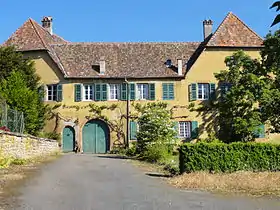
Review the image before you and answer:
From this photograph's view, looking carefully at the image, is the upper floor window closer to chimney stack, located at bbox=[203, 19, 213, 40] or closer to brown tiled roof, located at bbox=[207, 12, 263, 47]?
brown tiled roof, located at bbox=[207, 12, 263, 47]

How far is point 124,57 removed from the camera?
34094 millimetres

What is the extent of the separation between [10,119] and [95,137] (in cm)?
1439

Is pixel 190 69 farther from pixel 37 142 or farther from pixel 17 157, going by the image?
pixel 17 157

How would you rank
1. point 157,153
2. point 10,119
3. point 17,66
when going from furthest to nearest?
point 17,66
point 157,153
point 10,119

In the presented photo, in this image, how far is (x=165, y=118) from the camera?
2559cm

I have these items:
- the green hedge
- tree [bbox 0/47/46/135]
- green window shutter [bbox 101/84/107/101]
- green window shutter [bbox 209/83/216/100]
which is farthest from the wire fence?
green window shutter [bbox 209/83/216/100]

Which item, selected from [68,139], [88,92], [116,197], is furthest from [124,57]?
[116,197]

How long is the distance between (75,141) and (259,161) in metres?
20.1

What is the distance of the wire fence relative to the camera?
17.1 metres

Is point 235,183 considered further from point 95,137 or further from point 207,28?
point 207,28

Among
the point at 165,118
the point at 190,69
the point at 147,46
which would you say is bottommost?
the point at 165,118

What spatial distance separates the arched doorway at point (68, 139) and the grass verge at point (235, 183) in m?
20.2

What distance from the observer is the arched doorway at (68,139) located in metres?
32.2

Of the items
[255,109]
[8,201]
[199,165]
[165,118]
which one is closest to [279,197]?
[199,165]
